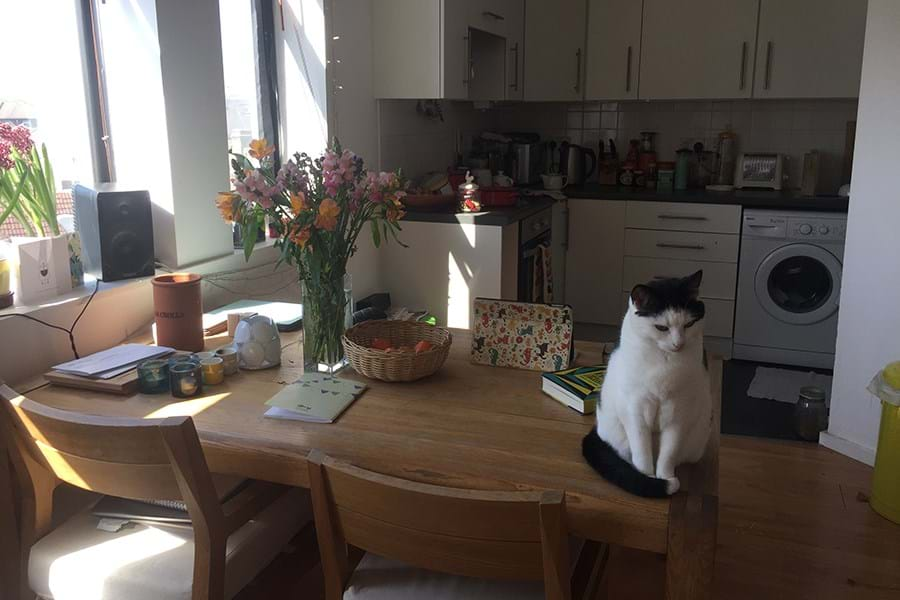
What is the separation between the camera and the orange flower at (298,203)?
1596 mm

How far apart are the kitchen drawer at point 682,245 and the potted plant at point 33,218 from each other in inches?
120

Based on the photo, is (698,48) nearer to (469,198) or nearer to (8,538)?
(469,198)

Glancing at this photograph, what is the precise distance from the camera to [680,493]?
1.23 metres

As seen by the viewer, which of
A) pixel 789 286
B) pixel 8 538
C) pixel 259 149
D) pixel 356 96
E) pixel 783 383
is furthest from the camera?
pixel 789 286

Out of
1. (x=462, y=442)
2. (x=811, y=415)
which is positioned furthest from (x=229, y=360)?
(x=811, y=415)

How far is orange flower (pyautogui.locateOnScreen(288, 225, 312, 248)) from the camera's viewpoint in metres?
1.61

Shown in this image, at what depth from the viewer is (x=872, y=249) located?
284cm

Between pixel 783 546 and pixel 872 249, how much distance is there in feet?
3.84

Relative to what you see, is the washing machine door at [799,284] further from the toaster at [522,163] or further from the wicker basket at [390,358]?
the wicker basket at [390,358]

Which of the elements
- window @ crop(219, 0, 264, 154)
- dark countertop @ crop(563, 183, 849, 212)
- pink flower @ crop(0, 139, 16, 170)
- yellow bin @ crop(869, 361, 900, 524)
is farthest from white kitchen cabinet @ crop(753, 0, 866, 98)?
pink flower @ crop(0, 139, 16, 170)

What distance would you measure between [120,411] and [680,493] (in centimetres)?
112

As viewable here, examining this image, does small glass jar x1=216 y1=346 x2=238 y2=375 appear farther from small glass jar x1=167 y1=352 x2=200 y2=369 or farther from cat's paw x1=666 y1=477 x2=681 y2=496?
cat's paw x1=666 y1=477 x2=681 y2=496

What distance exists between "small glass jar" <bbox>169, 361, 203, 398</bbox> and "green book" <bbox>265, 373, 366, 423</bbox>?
0.18 meters

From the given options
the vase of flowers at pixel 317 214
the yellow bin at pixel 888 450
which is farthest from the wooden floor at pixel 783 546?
the vase of flowers at pixel 317 214
